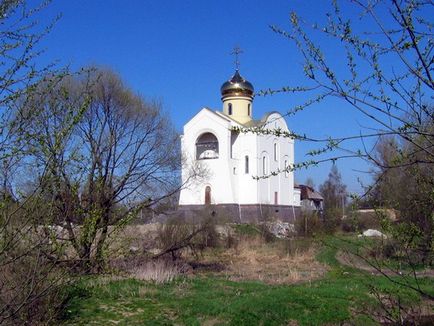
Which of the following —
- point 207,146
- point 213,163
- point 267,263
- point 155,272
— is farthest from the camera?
point 207,146

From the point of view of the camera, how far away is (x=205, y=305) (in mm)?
11195

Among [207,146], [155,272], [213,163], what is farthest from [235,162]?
[155,272]

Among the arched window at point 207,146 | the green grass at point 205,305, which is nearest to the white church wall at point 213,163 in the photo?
the arched window at point 207,146

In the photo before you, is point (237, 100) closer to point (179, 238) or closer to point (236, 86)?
point (236, 86)

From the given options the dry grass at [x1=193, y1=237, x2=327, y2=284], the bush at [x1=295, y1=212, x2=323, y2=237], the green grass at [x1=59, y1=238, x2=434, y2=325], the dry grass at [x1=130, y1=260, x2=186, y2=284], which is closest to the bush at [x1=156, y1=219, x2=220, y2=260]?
the dry grass at [x1=193, y1=237, x2=327, y2=284]

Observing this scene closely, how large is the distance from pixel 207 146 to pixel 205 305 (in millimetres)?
34828

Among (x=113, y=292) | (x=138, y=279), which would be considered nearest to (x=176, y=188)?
(x=138, y=279)

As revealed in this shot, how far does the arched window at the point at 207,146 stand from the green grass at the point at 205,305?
31.7 metres

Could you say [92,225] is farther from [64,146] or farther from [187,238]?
[187,238]

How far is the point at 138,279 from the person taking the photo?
44.9 feet

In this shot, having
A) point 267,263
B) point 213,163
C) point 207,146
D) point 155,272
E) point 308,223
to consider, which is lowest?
point 267,263

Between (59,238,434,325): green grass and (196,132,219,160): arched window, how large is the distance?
1248 inches

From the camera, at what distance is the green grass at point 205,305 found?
10181 mm

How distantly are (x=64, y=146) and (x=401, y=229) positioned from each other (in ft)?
8.32
